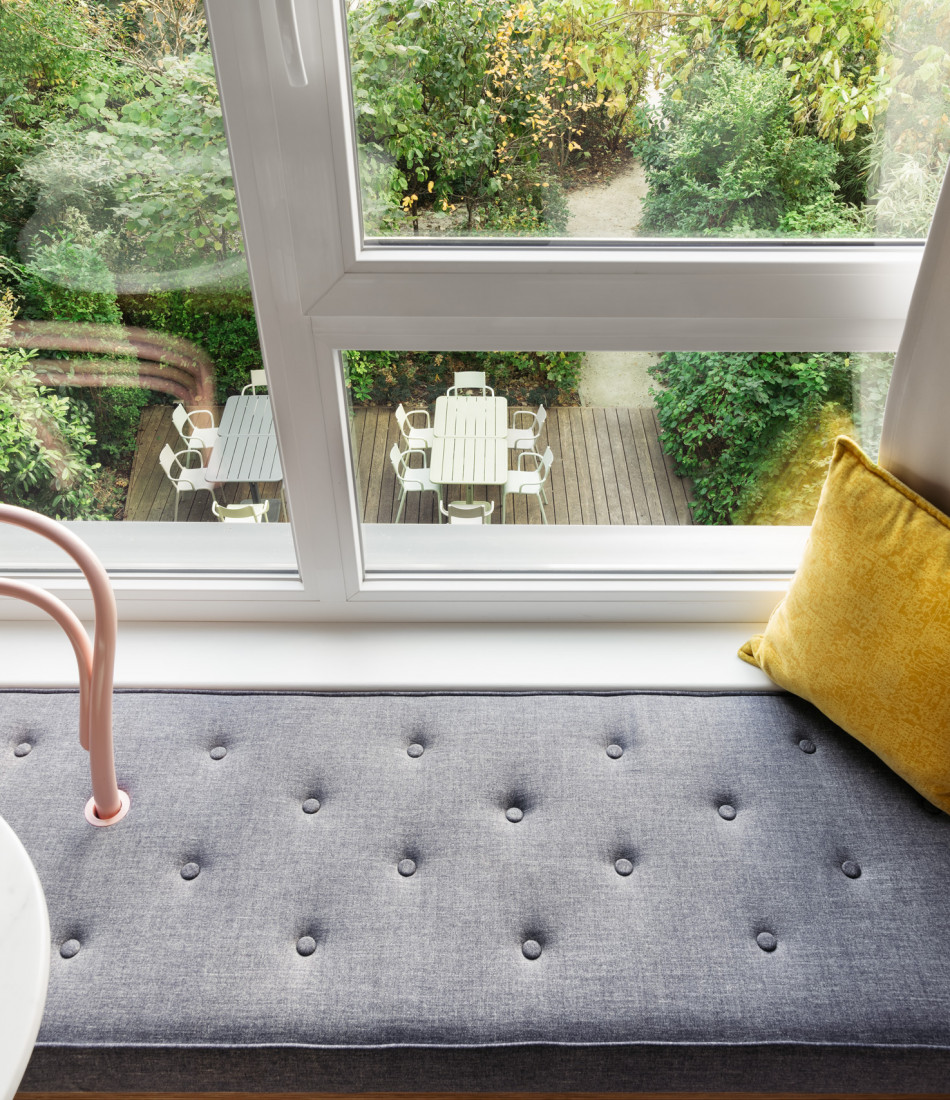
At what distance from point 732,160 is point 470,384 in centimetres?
53

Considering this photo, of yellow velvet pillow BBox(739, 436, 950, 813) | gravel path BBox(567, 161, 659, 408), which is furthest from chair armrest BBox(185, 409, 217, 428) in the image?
yellow velvet pillow BBox(739, 436, 950, 813)

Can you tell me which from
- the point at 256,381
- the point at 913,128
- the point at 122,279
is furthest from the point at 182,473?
the point at 913,128

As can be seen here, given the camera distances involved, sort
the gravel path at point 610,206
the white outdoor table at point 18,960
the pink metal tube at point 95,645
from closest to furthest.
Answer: the white outdoor table at point 18,960 → the pink metal tube at point 95,645 → the gravel path at point 610,206

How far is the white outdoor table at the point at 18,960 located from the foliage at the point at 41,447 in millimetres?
842

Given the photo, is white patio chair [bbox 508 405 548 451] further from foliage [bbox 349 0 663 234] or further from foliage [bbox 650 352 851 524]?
foliage [bbox 349 0 663 234]

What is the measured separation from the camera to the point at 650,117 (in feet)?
3.87

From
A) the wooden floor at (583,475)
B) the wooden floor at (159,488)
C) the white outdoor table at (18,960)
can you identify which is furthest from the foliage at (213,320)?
the white outdoor table at (18,960)

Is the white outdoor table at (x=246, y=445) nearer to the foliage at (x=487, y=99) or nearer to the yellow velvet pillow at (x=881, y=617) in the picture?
the foliage at (x=487, y=99)

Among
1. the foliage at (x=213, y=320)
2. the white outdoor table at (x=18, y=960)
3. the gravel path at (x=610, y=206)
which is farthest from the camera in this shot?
the foliage at (x=213, y=320)

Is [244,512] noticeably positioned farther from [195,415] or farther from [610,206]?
[610,206]

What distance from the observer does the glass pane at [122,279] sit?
115 centimetres

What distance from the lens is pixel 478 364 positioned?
1.43 metres

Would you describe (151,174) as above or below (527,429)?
above

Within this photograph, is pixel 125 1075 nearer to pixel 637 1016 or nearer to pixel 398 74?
pixel 637 1016
